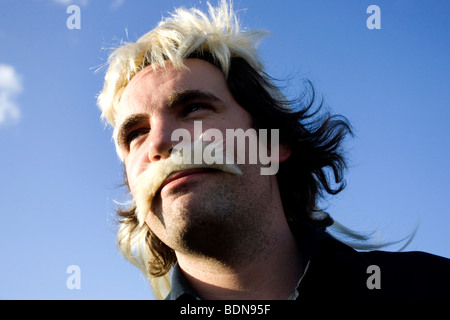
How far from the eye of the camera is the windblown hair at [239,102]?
3.89 meters

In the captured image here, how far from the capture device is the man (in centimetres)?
294

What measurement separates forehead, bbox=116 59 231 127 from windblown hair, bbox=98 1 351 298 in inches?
3.5

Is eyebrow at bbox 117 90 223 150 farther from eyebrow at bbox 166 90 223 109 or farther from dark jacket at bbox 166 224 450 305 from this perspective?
dark jacket at bbox 166 224 450 305

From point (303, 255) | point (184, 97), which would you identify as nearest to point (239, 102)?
point (184, 97)

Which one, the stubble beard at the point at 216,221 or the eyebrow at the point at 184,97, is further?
the eyebrow at the point at 184,97

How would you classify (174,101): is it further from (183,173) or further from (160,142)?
(183,173)

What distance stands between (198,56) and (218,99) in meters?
0.60

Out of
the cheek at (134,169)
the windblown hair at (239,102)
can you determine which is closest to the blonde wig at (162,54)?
the windblown hair at (239,102)

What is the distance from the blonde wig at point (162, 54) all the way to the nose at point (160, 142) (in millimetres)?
733

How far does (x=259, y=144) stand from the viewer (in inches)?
143

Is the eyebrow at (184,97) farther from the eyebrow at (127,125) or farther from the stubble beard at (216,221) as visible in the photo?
the stubble beard at (216,221)

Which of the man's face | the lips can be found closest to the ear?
the man's face

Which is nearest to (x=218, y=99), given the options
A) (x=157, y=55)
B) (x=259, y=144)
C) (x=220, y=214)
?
(x=259, y=144)

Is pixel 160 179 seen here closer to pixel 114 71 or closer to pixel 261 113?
pixel 261 113
